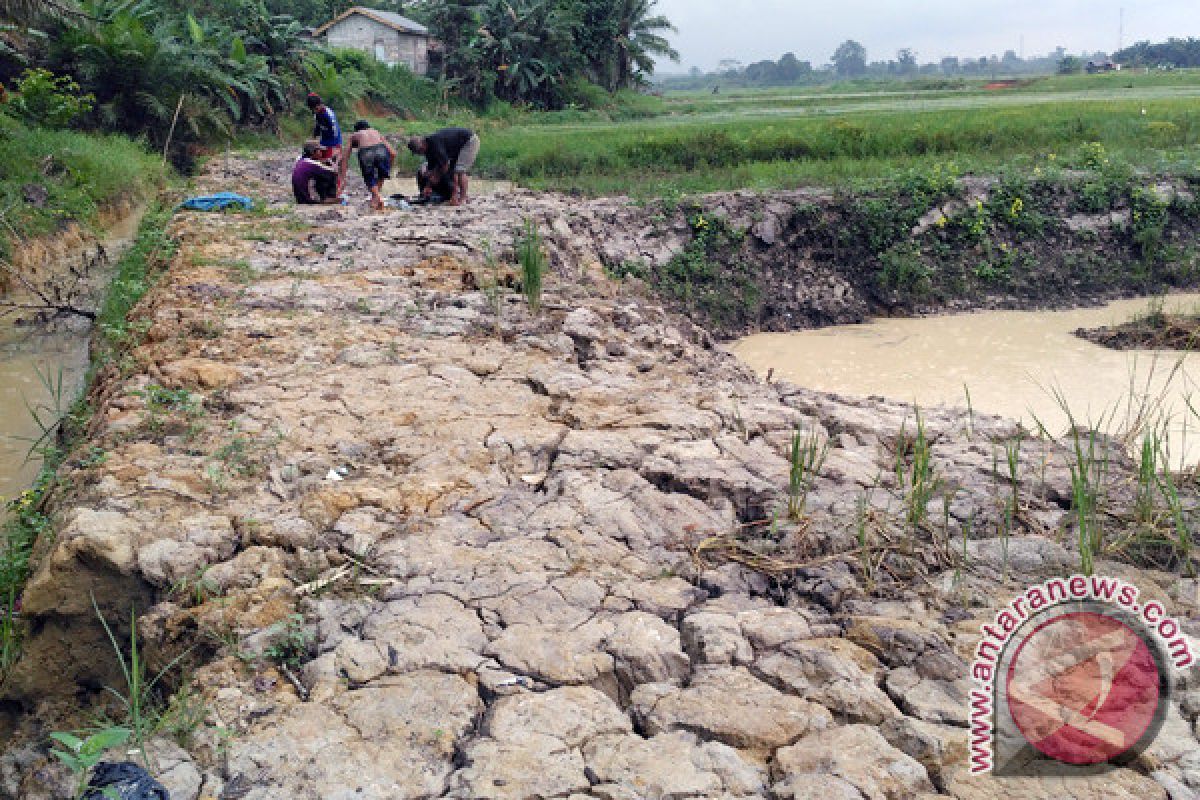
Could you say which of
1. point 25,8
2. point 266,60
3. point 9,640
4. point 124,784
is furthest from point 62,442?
point 266,60

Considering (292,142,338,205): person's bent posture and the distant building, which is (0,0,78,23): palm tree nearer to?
(292,142,338,205): person's bent posture

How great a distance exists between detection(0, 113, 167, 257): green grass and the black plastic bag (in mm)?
7021

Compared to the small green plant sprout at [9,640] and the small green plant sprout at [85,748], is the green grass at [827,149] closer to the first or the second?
the small green plant sprout at [9,640]

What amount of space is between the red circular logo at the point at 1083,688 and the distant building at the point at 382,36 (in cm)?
2733

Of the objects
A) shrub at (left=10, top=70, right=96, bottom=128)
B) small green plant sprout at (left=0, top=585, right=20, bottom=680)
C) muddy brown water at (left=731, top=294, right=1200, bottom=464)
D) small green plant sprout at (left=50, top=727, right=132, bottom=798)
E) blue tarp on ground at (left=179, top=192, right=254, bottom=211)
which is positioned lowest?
muddy brown water at (left=731, top=294, right=1200, bottom=464)

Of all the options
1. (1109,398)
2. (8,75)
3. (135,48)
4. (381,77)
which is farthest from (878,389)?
(381,77)

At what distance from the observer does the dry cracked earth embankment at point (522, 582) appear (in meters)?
1.93

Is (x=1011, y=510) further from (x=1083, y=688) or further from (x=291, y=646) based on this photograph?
(x=291, y=646)

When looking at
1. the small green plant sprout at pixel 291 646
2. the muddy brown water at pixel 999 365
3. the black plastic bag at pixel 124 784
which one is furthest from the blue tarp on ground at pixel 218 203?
the black plastic bag at pixel 124 784

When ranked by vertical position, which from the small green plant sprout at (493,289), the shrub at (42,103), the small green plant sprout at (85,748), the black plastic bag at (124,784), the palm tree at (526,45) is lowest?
the black plastic bag at (124,784)

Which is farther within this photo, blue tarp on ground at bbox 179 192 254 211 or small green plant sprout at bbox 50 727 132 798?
blue tarp on ground at bbox 179 192 254 211

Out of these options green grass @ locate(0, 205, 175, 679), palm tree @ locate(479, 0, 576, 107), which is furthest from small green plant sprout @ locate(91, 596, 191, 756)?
palm tree @ locate(479, 0, 576, 107)

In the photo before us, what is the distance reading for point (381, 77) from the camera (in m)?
22.4

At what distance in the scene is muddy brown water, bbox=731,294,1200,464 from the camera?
567cm
